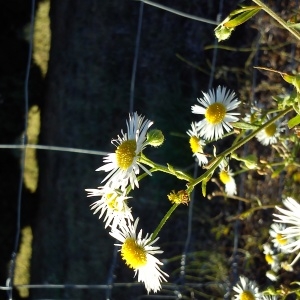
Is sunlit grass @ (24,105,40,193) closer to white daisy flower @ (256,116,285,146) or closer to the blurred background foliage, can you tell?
the blurred background foliage

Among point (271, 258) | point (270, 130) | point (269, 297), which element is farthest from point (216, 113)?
point (271, 258)

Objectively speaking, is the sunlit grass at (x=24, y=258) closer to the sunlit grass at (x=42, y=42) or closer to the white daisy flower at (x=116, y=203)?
the sunlit grass at (x=42, y=42)

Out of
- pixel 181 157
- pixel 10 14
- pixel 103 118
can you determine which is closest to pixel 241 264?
pixel 181 157

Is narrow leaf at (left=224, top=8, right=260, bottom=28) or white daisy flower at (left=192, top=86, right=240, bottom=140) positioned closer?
narrow leaf at (left=224, top=8, right=260, bottom=28)

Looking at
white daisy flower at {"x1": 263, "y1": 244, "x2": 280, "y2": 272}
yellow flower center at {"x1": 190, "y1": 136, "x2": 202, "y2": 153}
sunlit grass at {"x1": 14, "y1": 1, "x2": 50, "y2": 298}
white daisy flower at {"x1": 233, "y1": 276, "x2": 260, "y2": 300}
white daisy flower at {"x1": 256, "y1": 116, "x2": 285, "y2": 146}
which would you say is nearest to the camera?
yellow flower center at {"x1": 190, "y1": 136, "x2": 202, "y2": 153}

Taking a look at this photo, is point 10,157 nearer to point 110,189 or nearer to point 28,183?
point 28,183

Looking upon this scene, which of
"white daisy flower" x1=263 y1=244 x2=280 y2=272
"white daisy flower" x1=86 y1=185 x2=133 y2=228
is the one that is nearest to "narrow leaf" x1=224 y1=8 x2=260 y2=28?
"white daisy flower" x1=86 y1=185 x2=133 y2=228

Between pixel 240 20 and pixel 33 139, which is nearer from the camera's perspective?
pixel 240 20

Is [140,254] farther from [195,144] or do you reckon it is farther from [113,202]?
[195,144]
